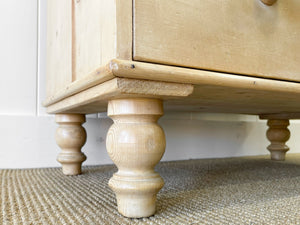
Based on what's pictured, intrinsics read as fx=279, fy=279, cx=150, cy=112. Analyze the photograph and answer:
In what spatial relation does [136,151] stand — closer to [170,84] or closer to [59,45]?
[170,84]

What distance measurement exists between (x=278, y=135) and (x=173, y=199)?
2.55 feet

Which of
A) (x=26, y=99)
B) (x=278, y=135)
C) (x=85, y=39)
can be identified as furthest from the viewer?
(x=278, y=135)

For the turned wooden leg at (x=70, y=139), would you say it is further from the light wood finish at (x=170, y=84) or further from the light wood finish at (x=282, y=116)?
the light wood finish at (x=282, y=116)

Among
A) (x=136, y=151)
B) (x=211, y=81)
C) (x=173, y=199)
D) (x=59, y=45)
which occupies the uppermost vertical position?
(x=59, y=45)

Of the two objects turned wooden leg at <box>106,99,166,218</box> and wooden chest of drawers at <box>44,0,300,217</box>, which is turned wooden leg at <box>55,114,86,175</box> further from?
turned wooden leg at <box>106,99,166,218</box>

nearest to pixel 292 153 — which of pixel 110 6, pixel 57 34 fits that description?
pixel 57 34

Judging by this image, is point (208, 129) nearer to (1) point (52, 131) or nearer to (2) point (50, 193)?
(1) point (52, 131)

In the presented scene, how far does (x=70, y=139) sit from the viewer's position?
0.77 meters

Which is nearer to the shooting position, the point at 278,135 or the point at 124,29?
the point at 124,29

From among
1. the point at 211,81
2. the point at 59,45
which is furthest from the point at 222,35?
the point at 59,45

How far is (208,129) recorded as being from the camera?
127 cm

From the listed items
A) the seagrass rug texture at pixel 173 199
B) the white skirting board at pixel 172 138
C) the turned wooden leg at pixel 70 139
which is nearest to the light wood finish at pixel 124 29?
the seagrass rug texture at pixel 173 199

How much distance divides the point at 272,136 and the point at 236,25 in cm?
81

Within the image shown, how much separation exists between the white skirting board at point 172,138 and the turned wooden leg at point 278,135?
20 cm
